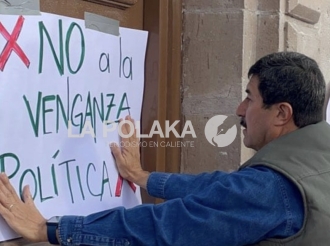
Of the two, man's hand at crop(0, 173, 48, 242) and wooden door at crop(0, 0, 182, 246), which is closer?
man's hand at crop(0, 173, 48, 242)

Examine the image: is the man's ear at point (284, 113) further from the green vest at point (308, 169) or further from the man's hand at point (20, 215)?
the man's hand at point (20, 215)

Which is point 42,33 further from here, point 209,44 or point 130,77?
point 209,44

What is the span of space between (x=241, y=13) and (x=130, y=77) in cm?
51

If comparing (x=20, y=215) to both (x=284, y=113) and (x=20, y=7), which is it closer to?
(x=20, y=7)

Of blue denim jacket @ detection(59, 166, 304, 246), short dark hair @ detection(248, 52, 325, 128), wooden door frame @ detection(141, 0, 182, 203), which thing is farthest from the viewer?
wooden door frame @ detection(141, 0, 182, 203)

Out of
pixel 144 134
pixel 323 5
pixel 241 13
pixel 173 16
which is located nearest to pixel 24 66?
pixel 144 134

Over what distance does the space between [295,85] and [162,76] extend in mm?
681

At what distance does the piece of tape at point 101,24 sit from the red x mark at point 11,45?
278 mm

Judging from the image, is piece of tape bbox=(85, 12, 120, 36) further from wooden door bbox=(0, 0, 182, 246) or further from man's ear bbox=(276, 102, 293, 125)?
man's ear bbox=(276, 102, 293, 125)

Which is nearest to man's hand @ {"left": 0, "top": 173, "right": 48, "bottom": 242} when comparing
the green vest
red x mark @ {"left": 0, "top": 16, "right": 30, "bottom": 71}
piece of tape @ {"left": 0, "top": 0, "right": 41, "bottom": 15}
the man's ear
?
red x mark @ {"left": 0, "top": 16, "right": 30, "bottom": 71}

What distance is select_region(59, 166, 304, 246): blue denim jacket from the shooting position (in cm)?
Result: 166

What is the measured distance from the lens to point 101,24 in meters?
2.05

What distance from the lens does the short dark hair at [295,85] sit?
179cm

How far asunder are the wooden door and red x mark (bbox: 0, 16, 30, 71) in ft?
0.93
